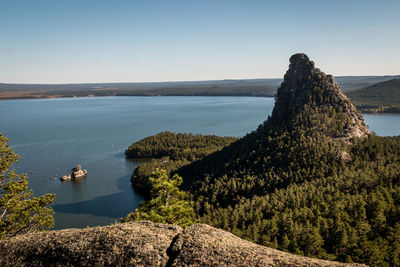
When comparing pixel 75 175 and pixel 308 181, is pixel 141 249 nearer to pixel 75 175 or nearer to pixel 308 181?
pixel 308 181

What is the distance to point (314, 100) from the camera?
312 feet

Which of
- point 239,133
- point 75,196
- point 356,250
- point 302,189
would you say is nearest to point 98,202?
point 75,196

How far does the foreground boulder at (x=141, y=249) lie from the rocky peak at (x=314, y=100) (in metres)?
82.2

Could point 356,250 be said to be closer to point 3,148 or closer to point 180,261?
point 180,261

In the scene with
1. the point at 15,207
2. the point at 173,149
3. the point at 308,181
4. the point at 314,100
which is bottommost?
the point at 173,149

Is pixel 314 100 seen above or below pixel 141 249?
above

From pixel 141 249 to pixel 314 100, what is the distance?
3720 inches

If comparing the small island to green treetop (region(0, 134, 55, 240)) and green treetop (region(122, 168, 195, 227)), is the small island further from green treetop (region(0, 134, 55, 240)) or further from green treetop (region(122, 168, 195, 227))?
green treetop (region(122, 168, 195, 227))

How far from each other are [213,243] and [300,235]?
128ft

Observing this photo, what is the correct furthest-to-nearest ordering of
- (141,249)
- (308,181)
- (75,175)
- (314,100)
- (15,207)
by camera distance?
(75,175), (314,100), (308,181), (15,207), (141,249)

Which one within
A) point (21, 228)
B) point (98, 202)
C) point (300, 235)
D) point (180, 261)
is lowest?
point (98, 202)

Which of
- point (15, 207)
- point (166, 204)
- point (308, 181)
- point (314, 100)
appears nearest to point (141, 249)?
point (166, 204)

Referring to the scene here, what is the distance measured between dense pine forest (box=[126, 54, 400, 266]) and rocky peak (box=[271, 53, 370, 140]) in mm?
352

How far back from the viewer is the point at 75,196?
313ft
